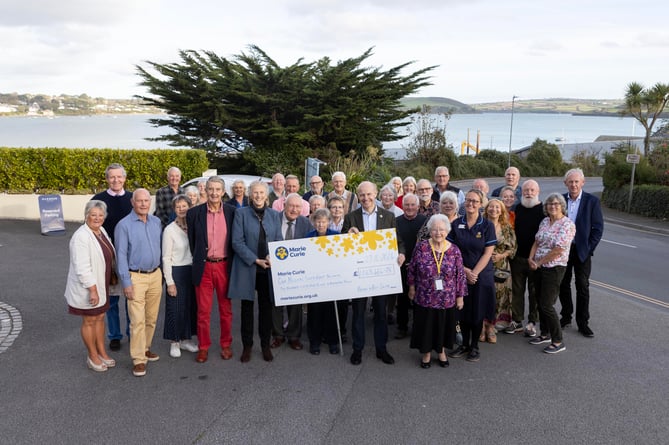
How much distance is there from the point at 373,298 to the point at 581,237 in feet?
9.29

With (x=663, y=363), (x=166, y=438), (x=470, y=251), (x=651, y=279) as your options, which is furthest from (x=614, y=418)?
(x=651, y=279)

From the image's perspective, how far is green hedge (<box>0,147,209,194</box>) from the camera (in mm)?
14281

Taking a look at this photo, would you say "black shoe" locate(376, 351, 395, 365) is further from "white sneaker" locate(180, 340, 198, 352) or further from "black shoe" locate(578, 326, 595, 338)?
"black shoe" locate(578, 326, 595, 338)

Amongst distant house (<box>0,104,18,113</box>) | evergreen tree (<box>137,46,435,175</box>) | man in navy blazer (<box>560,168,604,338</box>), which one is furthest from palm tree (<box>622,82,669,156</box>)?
distant house (<box>0,104,18,113</box>)

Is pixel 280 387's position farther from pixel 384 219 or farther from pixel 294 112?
pixel 294 112

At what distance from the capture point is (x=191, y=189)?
670 cm

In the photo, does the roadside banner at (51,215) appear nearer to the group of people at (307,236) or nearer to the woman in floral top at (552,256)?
the group of people at (307,236)

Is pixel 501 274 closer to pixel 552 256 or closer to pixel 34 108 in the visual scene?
pixel 552 256

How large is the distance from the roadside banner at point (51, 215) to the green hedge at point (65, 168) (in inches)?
79.2

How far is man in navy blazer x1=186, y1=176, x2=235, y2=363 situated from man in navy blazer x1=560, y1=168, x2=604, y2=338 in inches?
166

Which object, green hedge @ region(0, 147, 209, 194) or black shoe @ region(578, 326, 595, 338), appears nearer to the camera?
black shoe @ region(578, 326, 595, 338)

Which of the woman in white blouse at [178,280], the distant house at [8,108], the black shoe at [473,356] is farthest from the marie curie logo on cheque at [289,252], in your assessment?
the distant house at [8,108]

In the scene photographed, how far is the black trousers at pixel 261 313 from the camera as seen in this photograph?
5.64m

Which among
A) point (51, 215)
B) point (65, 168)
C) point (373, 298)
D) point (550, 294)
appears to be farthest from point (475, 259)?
point (65, 168)
